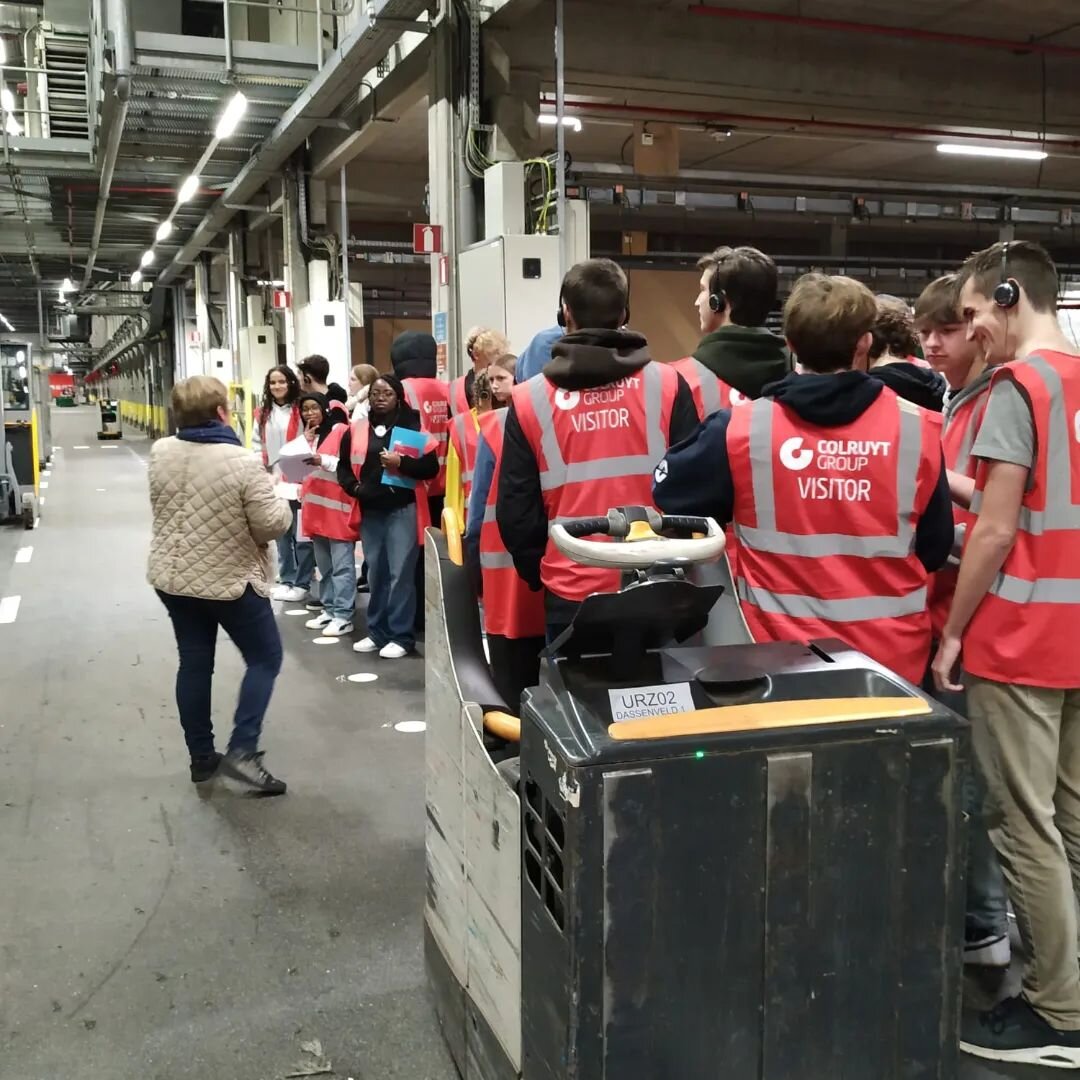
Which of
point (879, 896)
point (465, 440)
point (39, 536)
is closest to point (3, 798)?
point (465, 440)

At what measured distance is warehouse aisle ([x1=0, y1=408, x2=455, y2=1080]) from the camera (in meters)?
2.48

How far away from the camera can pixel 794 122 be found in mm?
9695

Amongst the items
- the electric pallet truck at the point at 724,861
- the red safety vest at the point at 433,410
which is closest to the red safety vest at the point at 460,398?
the red safety vest at the point at 433,410

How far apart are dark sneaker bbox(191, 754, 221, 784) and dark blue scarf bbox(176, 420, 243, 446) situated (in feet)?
3.96

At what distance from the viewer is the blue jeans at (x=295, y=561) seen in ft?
23.6

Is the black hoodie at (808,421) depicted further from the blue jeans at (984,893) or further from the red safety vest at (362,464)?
the red safety vest at (362,464)

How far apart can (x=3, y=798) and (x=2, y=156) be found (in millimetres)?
8878

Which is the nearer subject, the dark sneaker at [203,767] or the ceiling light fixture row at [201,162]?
the dark sneaker at [203,767]

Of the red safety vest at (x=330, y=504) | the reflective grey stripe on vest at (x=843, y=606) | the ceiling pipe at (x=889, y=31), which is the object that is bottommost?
the red safety vest at (x=330, y=504)

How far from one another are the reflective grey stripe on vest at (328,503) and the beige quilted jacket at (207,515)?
2.39m

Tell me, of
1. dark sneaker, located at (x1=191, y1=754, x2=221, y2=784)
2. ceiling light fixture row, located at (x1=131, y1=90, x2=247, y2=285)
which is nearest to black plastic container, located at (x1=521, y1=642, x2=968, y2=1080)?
dark sneaker, located at (x1=191, y1=754, x2=221, y2=784)

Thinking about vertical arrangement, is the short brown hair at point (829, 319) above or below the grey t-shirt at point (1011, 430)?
above

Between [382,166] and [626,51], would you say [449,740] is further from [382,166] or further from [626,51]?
[382,166]

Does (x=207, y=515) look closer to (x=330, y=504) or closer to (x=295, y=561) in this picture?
(x=330, y=504)
